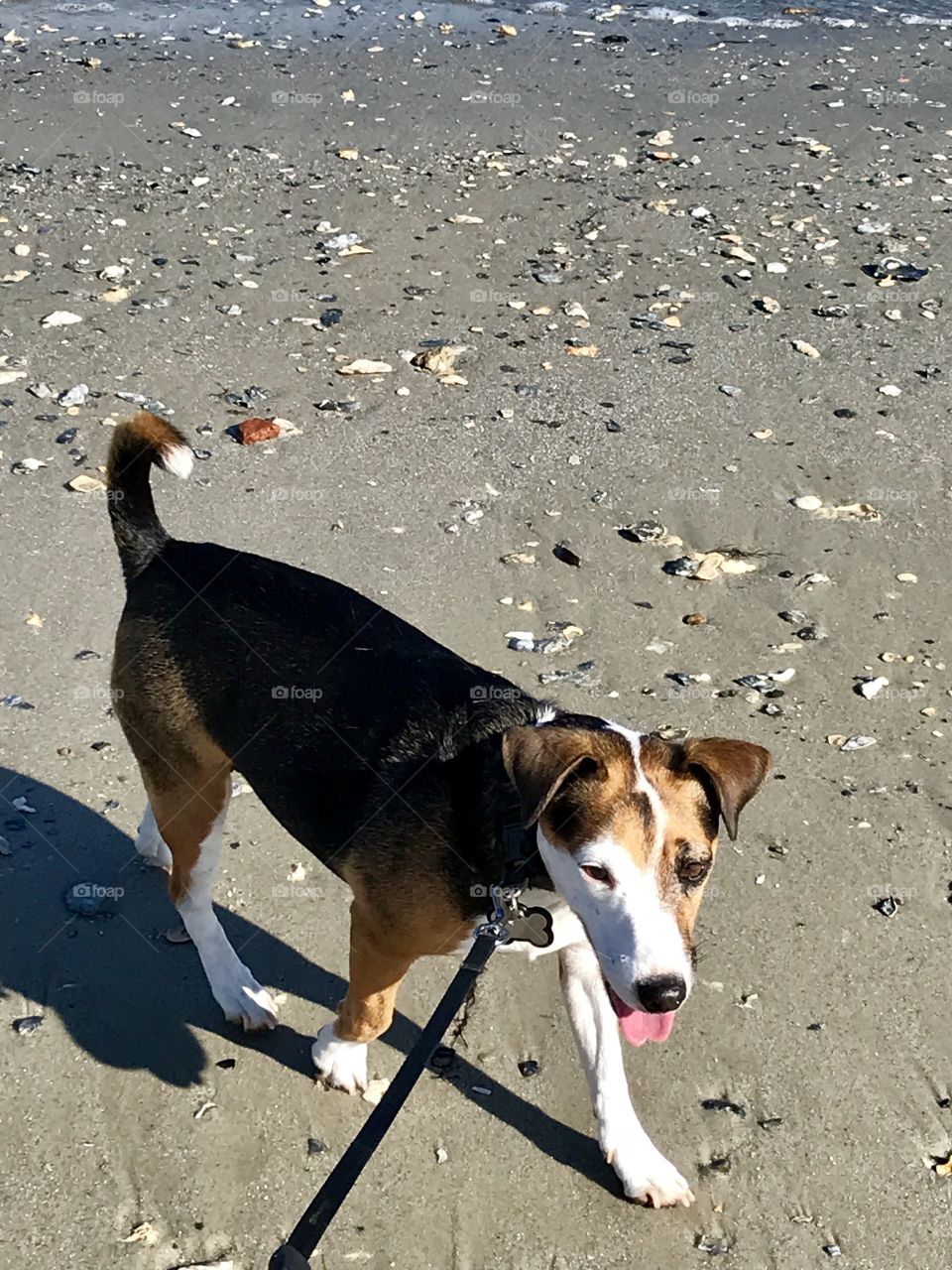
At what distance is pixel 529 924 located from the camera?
137 inches

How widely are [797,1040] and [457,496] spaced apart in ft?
11.5

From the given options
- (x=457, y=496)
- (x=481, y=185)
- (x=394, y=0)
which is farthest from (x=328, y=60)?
(x=457, y=496)

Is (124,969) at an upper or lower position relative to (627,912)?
lower

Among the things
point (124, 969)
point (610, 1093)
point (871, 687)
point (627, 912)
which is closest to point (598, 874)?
point (627, 912)

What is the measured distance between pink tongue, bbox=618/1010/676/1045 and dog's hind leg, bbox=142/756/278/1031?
4.86 ft

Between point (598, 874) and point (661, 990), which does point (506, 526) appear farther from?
point (661, 990)

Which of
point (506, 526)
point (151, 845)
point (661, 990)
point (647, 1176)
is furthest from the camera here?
point (506, 526)

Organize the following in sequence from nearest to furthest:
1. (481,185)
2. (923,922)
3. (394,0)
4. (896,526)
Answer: (923,922), (896,526), (481,185), (394,0)

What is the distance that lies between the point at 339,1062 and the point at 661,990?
1.50 m

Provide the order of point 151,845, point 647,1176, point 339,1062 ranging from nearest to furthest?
point 647,1176 < point 339,1062 < point 151,845

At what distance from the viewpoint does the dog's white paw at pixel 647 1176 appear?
3.91 meters

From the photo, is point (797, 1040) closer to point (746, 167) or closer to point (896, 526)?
point (896, 526)

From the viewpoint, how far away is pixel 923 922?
482 centimetres

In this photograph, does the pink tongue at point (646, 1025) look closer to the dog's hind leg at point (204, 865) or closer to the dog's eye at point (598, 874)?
the dog's eye at point (598, 874)
